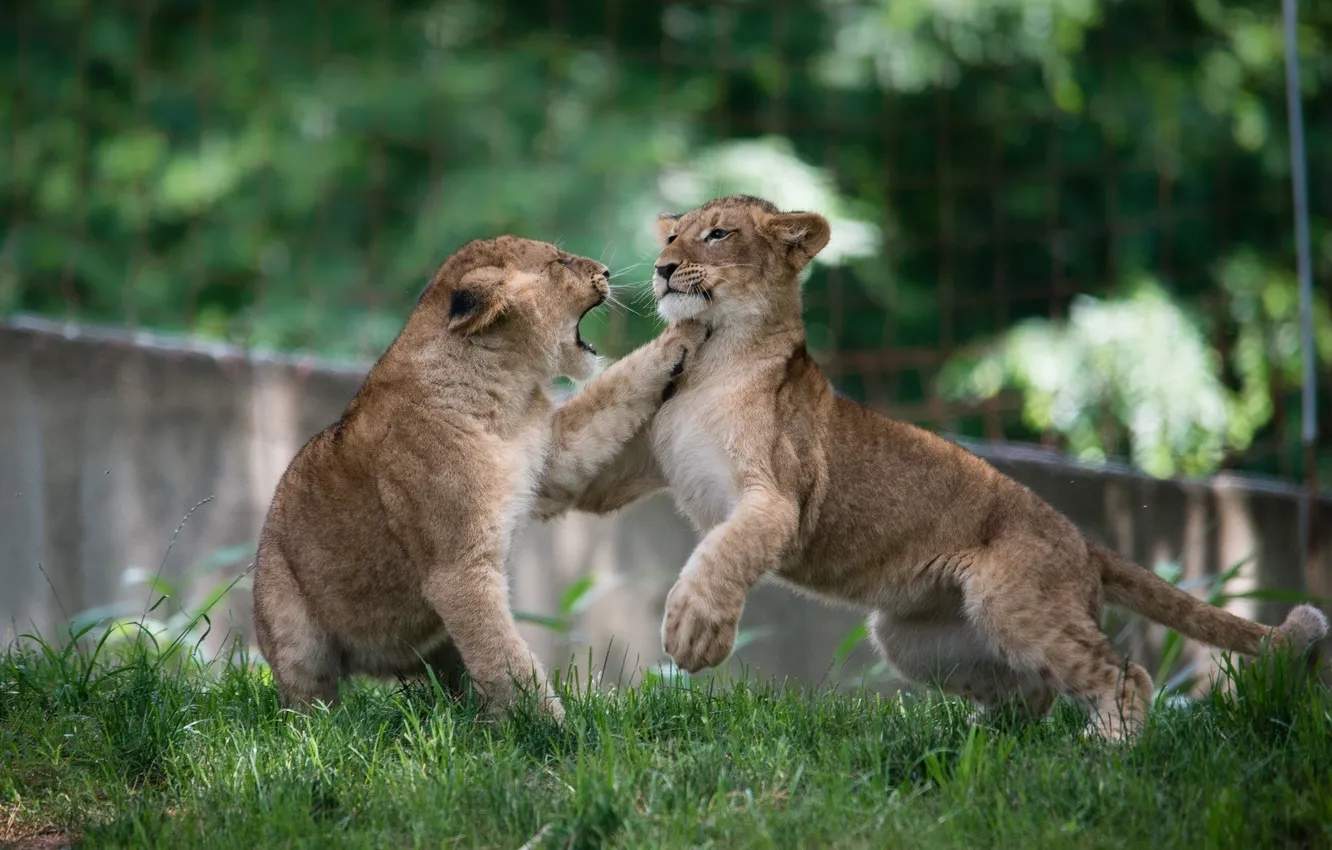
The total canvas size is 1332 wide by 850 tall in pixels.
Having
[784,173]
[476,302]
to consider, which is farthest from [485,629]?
[784,173]

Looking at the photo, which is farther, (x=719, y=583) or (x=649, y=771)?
(x=719, y=583)

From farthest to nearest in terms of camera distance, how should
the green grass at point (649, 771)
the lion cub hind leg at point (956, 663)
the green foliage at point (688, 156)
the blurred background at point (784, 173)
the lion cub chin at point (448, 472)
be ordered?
the green foliage at point (688, 156)
the blurred background at point (784, 173)
the lion cub hind leg at point (956, 663)
the lion cub chin at point (448, 472)
the green grass at point (649, 771)

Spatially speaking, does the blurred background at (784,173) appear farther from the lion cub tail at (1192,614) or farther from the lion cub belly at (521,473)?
the lion cub belly at (521,473)

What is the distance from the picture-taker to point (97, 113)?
947 cm

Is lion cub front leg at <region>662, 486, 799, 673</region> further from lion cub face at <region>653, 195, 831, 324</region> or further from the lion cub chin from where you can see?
lion cub face at <region>653, 195, 831, 324</region>

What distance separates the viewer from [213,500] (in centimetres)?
647

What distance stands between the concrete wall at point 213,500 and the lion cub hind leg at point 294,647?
1.97 metres

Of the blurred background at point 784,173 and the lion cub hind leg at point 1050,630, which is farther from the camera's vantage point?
the blurred background at point 784,173

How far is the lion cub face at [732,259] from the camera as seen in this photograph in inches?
176

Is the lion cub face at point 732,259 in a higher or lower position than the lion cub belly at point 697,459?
higher

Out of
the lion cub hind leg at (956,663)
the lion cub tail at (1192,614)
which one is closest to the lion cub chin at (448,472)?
the lion cub hind leg at (956,663)

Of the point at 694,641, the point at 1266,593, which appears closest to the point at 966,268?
the point at 1266,593

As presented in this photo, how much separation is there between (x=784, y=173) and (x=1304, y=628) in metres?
4.83

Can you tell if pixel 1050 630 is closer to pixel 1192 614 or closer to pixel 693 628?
pixel 1192 614
